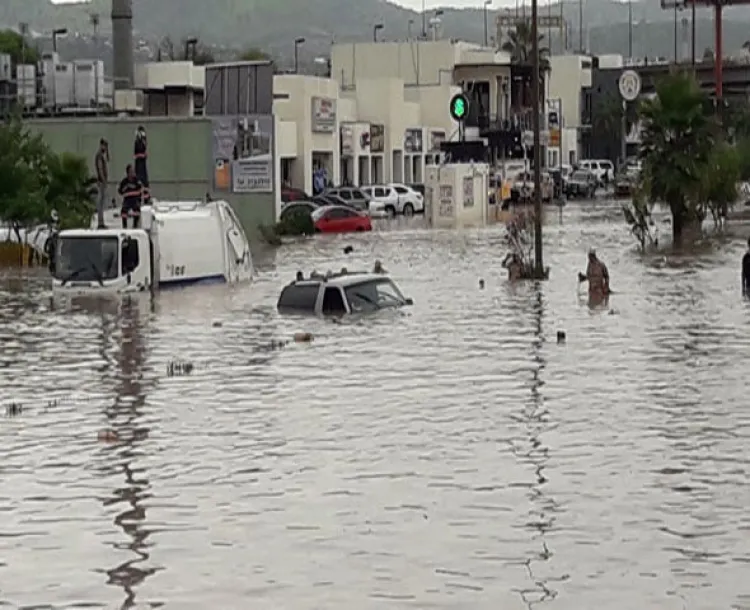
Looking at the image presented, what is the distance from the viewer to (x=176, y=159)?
5931 cm

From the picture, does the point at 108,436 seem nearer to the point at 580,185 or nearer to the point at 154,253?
the point at 154,253

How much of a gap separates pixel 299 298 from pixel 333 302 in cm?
127

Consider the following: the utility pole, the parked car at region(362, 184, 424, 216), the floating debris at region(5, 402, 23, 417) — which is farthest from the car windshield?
the parked car at region(362, 184, 424, 216)

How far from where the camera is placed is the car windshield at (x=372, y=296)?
31.2m

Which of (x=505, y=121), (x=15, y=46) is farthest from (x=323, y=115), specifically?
(x=15, y=46)

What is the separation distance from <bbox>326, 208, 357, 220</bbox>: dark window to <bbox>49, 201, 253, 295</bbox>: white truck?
24.0 m

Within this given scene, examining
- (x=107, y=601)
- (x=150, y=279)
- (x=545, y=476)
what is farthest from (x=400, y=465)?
(x=150, y=279)

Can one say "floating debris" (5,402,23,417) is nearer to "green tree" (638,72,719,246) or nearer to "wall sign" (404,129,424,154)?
"green tree" (638,72,719,246)

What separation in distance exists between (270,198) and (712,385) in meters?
38.7

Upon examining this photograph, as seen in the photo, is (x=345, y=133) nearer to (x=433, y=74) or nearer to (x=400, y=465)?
(x=433, y=74)

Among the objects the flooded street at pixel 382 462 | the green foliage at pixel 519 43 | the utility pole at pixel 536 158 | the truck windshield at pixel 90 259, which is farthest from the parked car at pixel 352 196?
the green foliage at pixel 519 43

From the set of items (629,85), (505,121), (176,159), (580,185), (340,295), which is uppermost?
(629,85)

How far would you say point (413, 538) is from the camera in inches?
529

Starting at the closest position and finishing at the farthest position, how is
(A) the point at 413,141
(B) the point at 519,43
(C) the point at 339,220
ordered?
(C) the point at 339,220
(A) the point at 413,141
(B) the point at 519,43
